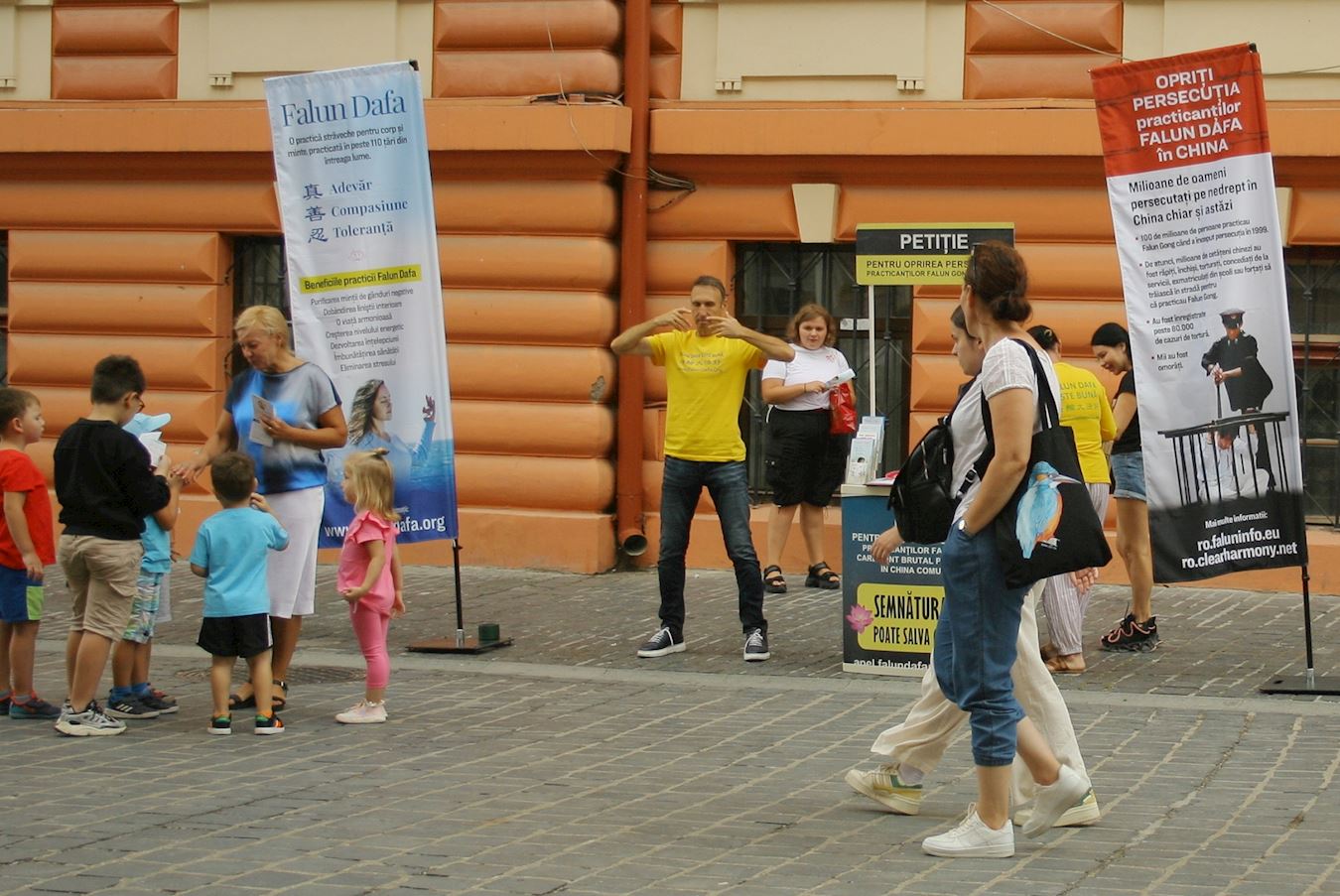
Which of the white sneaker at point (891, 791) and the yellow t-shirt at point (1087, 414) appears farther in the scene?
the yellow t-shirt at point (1087, 414)

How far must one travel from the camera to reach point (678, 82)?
1323cm

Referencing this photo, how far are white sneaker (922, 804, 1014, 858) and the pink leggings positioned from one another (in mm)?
2968

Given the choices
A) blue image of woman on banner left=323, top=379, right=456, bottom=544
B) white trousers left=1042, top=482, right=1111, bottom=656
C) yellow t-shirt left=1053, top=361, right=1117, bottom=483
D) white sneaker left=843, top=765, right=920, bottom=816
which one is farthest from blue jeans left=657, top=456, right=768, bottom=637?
white sneaker left=843, top=765, right=920, bottom=816

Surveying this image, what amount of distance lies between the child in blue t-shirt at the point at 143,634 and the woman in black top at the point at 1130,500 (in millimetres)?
4724

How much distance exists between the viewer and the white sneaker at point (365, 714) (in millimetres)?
7965

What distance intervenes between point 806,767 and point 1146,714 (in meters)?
1.83

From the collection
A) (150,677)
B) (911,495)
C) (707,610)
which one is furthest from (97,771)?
(707,610)

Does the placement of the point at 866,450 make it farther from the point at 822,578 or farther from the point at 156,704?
the point at 156,704

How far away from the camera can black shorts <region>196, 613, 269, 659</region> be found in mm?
7727

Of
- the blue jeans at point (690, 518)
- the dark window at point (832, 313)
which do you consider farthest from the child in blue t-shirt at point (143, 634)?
the dark window at point (832, 313)

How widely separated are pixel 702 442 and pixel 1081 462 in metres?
1.86

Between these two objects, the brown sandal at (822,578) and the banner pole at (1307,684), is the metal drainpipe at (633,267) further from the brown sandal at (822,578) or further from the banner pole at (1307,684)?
the banner pole at (1307,684)

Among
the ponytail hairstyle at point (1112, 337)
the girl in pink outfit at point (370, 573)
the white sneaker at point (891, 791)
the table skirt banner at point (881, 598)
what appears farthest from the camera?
the ponytail hairstyle at point (1112, 337)

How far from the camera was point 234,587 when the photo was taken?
7762 millimetres
